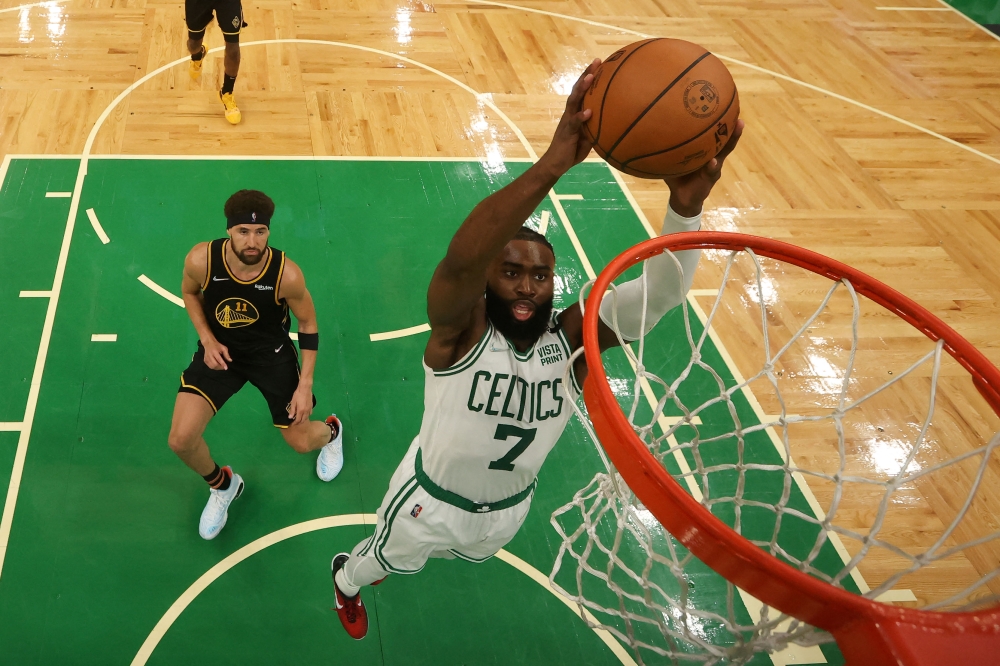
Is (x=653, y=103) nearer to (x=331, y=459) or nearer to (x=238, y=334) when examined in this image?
(x=238, y=334)

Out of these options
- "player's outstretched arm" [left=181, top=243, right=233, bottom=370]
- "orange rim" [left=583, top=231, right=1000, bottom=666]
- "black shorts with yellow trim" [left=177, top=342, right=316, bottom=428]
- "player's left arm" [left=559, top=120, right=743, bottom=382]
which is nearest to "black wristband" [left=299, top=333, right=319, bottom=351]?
"black shorts with yellow trim" [left=177, top=342, right=316, bottom=428]

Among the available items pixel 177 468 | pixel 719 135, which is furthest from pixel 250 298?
pixel 719 135

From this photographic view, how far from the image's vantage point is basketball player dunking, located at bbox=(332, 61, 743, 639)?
8.47 feet

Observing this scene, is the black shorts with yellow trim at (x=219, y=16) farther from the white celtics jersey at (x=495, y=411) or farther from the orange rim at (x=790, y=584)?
the orange rim at (x=790, y=584)

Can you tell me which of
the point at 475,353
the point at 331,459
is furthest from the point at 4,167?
the point at 475,353

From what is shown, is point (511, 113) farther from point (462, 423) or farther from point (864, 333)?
point (462, 423)

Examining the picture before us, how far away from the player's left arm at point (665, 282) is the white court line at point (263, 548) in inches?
53.3

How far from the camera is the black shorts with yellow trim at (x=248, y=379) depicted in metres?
3.82

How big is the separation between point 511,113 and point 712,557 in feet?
20.3

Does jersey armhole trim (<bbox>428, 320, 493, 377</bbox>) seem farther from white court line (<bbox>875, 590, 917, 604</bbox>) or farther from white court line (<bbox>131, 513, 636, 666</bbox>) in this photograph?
white court line (<bbox>875, 590, 917, 604</bbox>)

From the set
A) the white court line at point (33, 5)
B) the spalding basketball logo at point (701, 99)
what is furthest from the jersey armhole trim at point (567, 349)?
the white court line at point (33, 5)

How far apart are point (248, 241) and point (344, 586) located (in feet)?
5.23

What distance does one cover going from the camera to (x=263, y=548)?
4.04m

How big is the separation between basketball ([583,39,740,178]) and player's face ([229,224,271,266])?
1.84 metres
